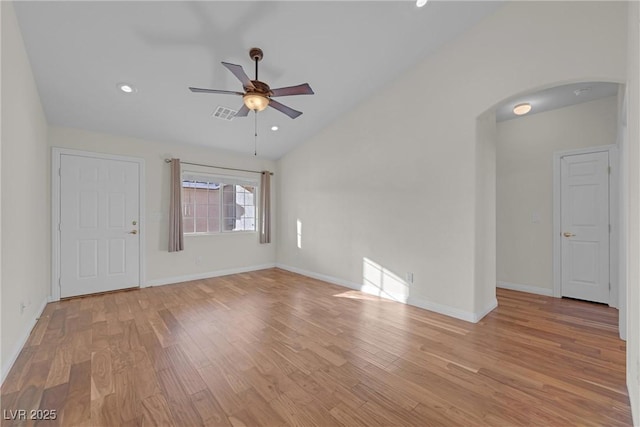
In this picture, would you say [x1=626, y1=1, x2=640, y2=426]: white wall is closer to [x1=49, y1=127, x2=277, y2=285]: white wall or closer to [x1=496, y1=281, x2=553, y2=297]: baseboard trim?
[x1=496, y1=281, x2=553, y2=297]: baseboard trim

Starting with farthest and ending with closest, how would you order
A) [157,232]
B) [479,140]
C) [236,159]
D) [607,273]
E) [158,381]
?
[236,159]
[157,232]
[607,273]
[479,140]
[158,381]

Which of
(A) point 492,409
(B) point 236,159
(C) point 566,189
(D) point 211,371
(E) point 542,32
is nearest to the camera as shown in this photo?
(A) point 492,409

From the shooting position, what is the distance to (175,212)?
15.0 ft

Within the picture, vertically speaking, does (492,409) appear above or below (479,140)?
below

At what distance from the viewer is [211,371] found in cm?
203

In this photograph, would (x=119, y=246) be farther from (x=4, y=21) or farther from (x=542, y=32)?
(x=542, y=32)

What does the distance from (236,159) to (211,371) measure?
427 centimetres

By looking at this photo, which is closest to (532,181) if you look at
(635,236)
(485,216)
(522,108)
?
(522,108)

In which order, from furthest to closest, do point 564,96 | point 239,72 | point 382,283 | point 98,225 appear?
point 98,225 → point 382,283 → point 564,96 → point 239,72

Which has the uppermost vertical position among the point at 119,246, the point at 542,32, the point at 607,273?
the point at 542,32

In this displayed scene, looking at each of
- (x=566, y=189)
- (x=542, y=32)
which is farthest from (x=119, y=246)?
(x=566, y=189)

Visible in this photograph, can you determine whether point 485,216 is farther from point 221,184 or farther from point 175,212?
point 175,212

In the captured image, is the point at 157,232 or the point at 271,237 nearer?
the point at 157,232

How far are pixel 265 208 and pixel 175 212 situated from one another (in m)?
1.82
